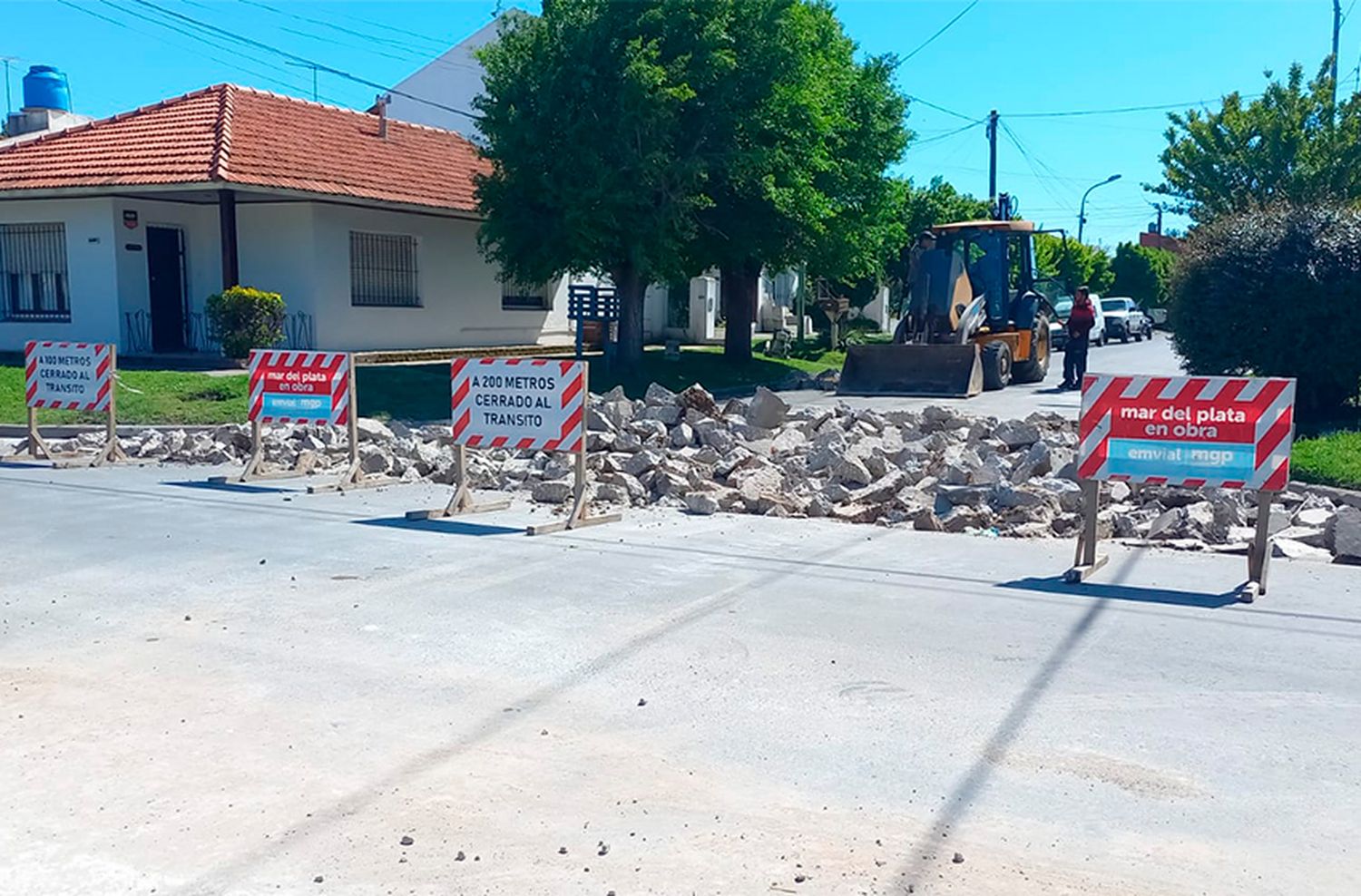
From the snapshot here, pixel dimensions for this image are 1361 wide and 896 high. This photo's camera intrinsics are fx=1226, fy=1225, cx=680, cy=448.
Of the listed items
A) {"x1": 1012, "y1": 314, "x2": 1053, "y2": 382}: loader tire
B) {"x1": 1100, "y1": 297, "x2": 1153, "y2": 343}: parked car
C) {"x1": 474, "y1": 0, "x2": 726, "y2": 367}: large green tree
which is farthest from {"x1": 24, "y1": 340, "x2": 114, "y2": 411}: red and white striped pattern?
{"x1": 1100, "y1": 297, "x2": 1153, "y2": 343}: parked car

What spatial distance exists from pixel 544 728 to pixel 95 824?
76.6 inches

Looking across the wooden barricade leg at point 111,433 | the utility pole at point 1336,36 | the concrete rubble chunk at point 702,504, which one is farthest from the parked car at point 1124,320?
the wooden barricade leg at point 111,433

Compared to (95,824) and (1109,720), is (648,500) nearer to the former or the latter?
(1109,720)

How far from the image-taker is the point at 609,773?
5.25 m

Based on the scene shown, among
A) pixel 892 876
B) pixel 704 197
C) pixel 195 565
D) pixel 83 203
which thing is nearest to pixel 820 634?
pixel 892 876

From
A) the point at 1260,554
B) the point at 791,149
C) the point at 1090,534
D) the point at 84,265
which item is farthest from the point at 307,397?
the point at 84,265

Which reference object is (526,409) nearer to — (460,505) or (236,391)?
(460,505)

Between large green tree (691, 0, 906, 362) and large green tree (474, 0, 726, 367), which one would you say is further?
large green tree (691, 0, 906, 362)

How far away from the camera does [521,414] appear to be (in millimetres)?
11789

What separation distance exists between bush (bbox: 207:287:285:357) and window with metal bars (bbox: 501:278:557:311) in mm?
8534

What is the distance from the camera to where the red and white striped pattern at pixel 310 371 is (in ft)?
45.0

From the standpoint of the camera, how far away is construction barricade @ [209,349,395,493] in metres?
13.7

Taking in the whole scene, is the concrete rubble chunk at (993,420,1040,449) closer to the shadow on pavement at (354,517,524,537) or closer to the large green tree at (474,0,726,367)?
the shadow on pavement at (354,517,524,537)

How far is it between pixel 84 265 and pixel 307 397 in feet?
43.9
